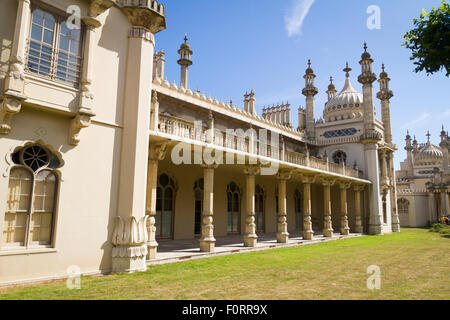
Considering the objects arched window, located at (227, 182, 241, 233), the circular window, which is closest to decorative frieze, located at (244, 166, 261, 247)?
arched window, located at (227, 182, 241, 233)

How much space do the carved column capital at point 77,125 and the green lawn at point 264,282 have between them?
127 inches

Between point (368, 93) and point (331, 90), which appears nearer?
point (368, 93)

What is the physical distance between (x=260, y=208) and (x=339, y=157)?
9.23 meters

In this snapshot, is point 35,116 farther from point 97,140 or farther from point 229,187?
point 229,187

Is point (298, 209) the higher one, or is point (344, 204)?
point (344, 204)

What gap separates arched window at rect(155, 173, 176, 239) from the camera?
1536 centimetres

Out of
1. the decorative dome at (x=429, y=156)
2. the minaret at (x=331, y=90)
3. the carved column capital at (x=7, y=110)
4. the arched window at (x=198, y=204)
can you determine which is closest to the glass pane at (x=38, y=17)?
the carved column capital at (x=7, y=110)

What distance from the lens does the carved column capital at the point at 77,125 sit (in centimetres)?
780

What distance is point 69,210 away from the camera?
7.81 meters

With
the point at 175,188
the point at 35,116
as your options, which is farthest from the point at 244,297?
the point at 175,188

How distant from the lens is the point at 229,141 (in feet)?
43.7

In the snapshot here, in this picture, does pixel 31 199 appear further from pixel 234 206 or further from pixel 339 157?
pixel 339 157

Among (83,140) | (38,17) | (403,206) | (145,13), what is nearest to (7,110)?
(83,140)

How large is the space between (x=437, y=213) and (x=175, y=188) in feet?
131
